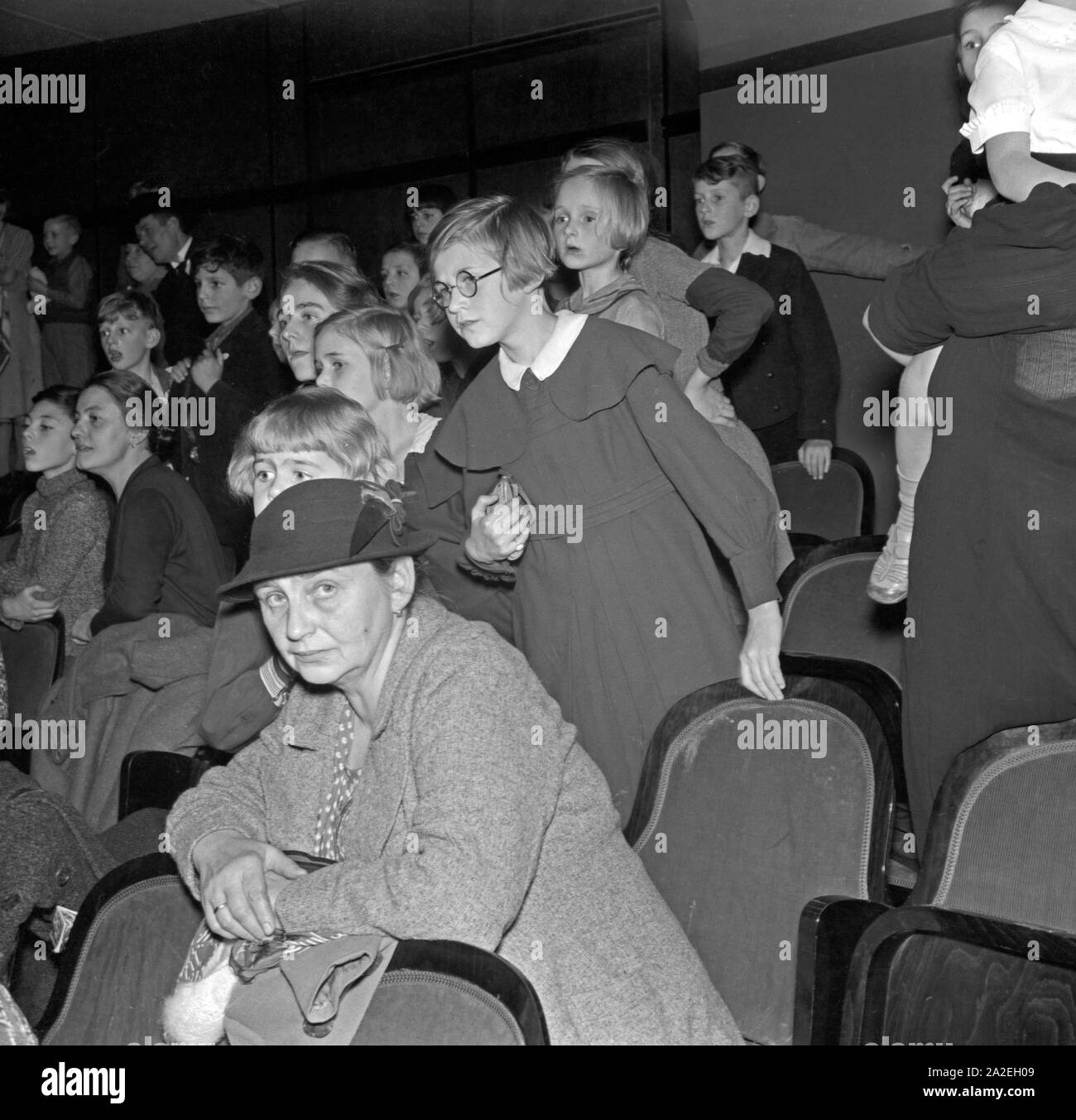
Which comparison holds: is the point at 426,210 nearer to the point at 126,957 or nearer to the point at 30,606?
the point at 30,606

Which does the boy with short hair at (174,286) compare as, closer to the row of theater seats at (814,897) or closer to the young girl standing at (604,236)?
the young girl standing at (604,236)

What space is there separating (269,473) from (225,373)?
222cm

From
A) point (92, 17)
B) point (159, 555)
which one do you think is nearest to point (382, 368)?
point (159, 555)

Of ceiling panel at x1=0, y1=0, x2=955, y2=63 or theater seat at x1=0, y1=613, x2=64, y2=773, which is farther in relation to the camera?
ceiling panel at x1=0, y1=0, x2=955, y2=63

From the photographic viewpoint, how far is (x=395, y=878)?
58.2 inches

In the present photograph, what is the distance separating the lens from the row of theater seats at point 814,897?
1396 mm

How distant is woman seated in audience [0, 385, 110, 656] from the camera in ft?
12.9

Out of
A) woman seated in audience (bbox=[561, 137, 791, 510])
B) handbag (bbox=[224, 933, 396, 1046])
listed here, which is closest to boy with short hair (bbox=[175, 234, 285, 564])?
woman seated in audience (bbox=[561, 137, 791, 510])

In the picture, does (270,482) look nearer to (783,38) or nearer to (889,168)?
(889,168)

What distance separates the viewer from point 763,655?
80.4 inches

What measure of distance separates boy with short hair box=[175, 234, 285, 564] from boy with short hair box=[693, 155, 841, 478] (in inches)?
58.9

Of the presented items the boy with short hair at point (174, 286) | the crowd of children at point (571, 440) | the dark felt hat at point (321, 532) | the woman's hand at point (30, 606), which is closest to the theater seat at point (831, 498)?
the crowd of children at point (571, 440)

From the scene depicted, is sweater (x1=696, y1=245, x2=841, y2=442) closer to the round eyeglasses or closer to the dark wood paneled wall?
the dark wood paneled wall

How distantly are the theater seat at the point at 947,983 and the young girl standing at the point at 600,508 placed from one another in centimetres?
86
